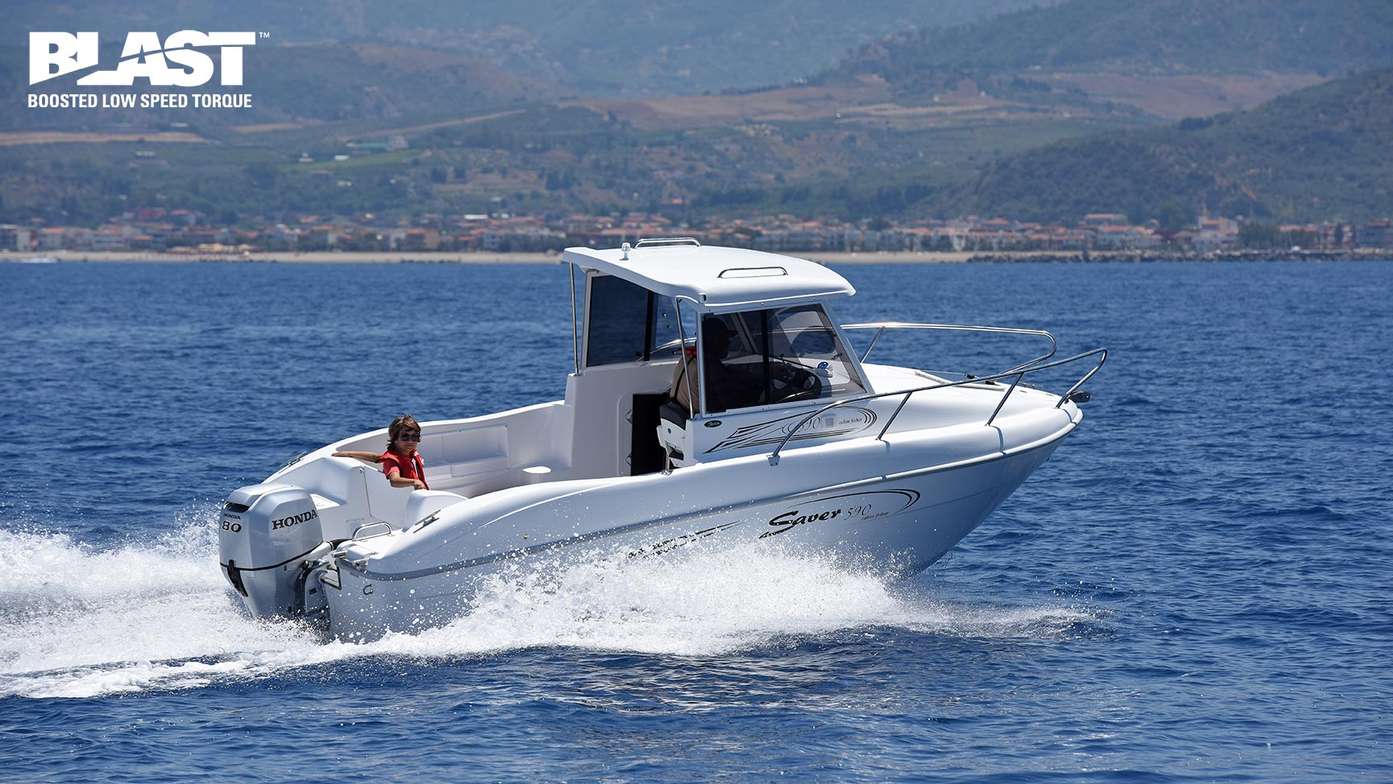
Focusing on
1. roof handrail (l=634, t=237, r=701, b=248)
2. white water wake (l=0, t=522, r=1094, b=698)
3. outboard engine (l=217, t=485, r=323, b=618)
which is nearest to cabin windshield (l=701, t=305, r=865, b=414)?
white water wake (l=0, t=522, r=1094, b=698)

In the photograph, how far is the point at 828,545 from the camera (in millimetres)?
12953

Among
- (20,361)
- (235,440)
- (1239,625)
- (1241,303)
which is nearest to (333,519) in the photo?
(1239,625)

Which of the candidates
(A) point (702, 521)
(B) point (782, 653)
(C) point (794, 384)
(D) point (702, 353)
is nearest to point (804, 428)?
(C) point (794, 384)

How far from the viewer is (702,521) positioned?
12.4 meters

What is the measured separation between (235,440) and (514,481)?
1308 centimetres

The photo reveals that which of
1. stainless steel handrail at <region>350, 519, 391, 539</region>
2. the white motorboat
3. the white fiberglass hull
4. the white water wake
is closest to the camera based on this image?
the white water wake

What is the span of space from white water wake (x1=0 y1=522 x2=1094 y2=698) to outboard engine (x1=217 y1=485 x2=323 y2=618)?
258mm

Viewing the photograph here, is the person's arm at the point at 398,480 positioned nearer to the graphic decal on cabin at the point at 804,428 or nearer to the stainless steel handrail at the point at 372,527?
the stainless steel handrail at the point at 372,527

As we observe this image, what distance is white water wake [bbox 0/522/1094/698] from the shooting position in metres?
11.7

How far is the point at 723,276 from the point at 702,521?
1949 mm

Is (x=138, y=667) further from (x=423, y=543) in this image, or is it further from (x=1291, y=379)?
(x=1291, y=379)

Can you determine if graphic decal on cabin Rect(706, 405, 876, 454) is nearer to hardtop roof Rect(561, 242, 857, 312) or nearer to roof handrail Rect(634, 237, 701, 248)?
hardtop roof Rect(561, 242, 857, 312)

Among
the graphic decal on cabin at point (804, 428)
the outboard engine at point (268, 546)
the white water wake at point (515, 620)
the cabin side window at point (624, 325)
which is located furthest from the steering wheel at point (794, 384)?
the outboard engine at point (268, 546)

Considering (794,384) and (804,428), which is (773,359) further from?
(804,428)
